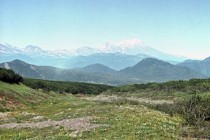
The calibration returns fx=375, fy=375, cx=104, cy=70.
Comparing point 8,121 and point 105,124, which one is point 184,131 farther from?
point 8,121

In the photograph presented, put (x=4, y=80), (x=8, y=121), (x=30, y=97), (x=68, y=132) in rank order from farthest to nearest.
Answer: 1. (x=4, y=80)
2. (x=30, y=97)
3. (x=8, y=121)
4. (x=68, y=132)

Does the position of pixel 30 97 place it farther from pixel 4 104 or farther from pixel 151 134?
pixel 151 134

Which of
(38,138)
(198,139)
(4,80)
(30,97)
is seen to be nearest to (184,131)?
(198,139)

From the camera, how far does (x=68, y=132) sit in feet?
107

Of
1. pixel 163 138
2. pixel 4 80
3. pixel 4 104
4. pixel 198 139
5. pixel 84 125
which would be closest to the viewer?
pixel 163 138

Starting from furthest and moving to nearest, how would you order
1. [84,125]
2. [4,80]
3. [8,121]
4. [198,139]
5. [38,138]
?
[4,80] → [8,121] → [84,125] → [38,138] → [198,139]

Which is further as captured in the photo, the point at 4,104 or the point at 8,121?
the point at 4,104

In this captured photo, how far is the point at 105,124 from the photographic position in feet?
119

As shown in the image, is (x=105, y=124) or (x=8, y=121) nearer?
(x=105, y=124)

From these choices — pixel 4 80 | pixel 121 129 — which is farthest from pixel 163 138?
pixel 4 80

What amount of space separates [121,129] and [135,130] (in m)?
1.39

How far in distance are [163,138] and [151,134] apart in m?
1.72

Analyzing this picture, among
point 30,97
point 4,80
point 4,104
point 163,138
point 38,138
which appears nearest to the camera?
point 163,138

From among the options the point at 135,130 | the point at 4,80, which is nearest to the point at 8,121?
the point at 135,130
